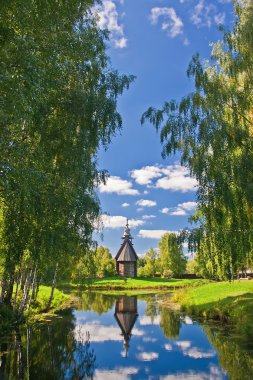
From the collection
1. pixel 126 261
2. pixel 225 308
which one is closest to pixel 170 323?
pixel 225 308

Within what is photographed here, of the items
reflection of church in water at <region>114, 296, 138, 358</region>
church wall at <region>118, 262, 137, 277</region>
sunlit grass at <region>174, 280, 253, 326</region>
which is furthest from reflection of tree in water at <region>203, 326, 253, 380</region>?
church wall at <region>118, 262, 137, 277</region>

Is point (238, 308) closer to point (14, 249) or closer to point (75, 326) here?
point (75, 326)

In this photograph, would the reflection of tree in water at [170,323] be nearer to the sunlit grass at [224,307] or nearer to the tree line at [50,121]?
the sunlit grass at [224,307]

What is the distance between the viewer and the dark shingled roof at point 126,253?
90625mm

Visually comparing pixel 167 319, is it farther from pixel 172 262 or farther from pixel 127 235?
pixel 127 235

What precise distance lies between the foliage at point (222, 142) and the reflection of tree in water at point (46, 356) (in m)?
7.14

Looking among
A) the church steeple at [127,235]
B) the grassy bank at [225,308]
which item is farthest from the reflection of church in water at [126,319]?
the church steeple at [127,235]

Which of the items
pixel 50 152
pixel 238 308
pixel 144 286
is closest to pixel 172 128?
pixel 50 152

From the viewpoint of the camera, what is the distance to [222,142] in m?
15.1

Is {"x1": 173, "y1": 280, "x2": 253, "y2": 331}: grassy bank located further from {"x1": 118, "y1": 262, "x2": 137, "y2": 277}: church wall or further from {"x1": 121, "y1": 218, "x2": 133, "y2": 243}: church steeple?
{"x1": 121, "y1": 218, "x2": 133, "y2": 243}: church steeple

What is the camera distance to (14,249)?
37.5ft

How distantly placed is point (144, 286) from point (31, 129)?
6081 cm

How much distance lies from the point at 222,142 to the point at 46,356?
12.6 m

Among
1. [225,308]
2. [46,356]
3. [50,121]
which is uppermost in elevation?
[50,121]
